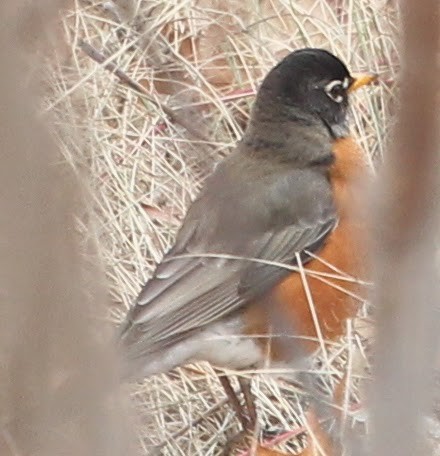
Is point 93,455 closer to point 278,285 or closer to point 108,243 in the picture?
point 278,285

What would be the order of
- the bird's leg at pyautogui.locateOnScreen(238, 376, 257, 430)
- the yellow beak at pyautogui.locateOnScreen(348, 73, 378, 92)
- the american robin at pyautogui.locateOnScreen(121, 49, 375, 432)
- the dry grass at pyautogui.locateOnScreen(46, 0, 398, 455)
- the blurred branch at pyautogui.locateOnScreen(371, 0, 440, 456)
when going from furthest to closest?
the yellow beak at pyautogui.locateOnScreen(348, 73, 378, 92), the dry grass at pyautogui.locateOnScreen(46, 0, 398, 455), the bird's leg at pyautogui.locateOnScreen(238, 376, 257, 430), the american robin at pyautogui.locateOnScreen(121, 49, 375, 432), the blurred branch at pyautogui.locateOnScreen(371, 0, 440, 456)

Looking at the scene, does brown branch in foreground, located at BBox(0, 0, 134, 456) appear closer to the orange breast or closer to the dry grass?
the orange breast

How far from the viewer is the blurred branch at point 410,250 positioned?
0.44 m

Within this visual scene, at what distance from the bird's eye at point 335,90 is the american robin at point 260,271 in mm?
62

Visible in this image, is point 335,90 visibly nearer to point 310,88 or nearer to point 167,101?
point 310,88

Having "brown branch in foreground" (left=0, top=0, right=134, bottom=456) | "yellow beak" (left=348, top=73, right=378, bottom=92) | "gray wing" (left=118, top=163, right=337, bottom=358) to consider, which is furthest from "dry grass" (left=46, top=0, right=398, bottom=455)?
"brown branch in foreground" (left=0, top=0, right=134, bottom=456)

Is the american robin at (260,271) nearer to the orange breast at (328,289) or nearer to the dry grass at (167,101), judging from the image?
the orange breast at (328,289)

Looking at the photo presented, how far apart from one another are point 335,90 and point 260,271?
529 mm

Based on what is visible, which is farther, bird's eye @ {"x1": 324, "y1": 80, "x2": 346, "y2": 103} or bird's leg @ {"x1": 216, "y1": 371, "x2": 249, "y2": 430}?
bird's eye @ {"x1": 324, "y1": 80, "x2": 346, "y2": 103}

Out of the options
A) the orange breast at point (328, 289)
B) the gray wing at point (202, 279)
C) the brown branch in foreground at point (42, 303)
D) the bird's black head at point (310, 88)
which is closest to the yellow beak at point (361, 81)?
the bird's black head at point (310, 88)

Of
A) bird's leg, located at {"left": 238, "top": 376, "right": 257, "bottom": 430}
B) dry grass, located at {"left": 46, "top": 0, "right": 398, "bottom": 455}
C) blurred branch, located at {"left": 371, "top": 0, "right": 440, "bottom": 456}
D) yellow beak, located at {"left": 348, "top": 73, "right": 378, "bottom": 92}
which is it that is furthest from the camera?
yellow beak, located at {"left": 348, "top": 73, "right": 378, "bottom": 92}

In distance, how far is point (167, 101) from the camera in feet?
8.13

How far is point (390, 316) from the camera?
485mm

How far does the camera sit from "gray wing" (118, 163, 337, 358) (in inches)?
88.0
